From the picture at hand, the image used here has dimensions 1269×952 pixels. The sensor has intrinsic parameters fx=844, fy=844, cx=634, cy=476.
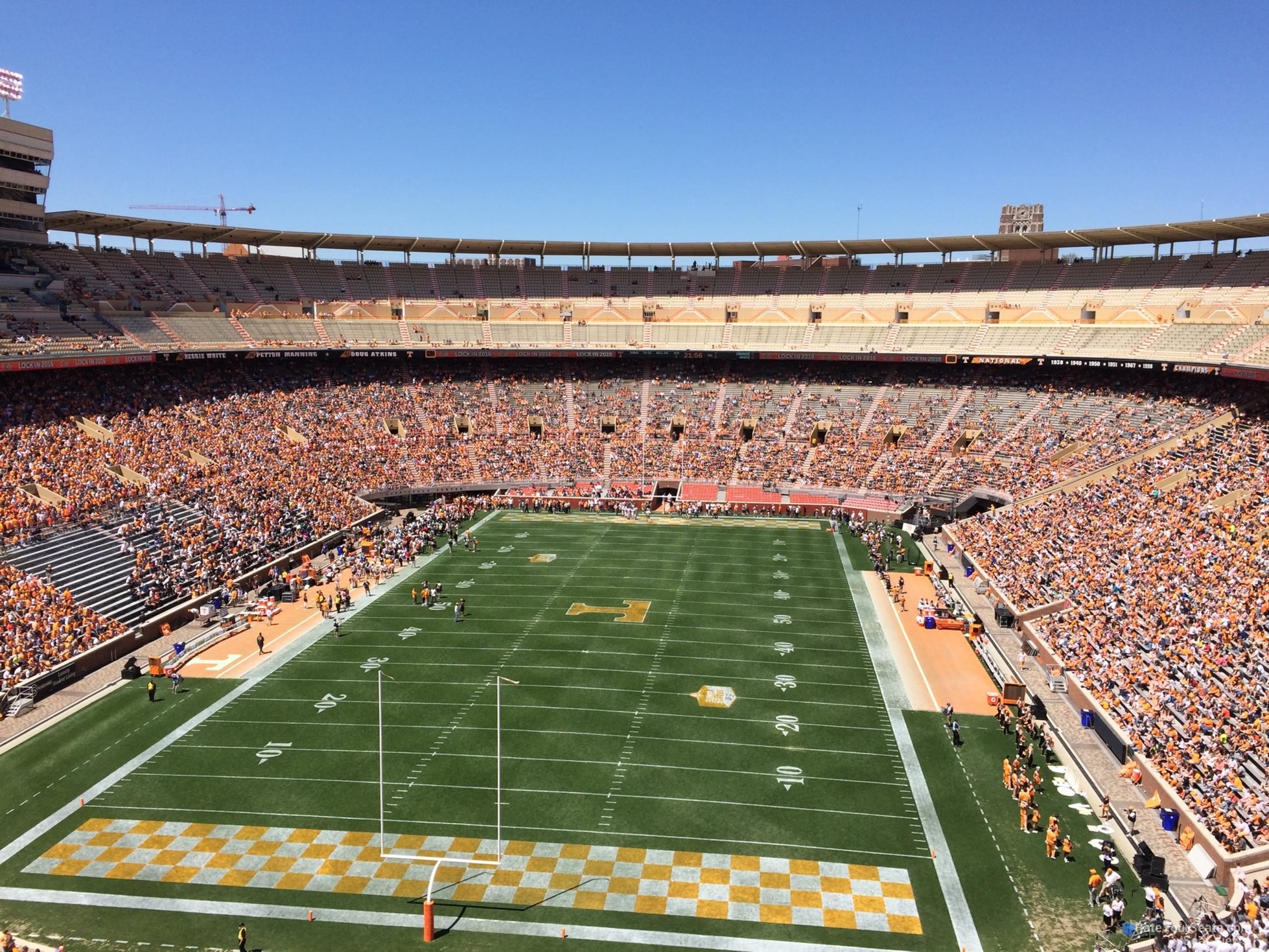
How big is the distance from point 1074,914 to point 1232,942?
2569 mm

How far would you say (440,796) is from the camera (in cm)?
1944

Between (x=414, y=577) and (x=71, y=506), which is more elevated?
(x=71, y=506)

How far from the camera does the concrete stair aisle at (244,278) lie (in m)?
58.6

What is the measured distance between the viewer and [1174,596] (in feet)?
82.2

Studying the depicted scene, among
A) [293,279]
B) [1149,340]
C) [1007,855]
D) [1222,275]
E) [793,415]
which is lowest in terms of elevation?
[1007,855]

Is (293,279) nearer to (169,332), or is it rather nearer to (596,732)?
(169,332)

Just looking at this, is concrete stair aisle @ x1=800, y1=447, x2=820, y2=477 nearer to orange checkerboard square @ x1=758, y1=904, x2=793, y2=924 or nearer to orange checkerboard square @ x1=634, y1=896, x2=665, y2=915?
orange checkerboard square @ x1=758, y1=904, x2=793, y2=924

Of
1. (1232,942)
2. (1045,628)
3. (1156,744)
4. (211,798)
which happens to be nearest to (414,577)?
(211,798)

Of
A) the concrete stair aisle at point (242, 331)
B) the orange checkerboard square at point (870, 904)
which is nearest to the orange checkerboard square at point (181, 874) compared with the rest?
the orange checkerboard square at point (870, 904)

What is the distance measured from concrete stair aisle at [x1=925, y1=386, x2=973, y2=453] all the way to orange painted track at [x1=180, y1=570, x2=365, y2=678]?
33.1 metres

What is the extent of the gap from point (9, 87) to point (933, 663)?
48388 mm

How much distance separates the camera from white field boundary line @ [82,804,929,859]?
17.5m

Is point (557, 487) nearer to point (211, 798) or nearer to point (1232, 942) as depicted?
point (211, 798)

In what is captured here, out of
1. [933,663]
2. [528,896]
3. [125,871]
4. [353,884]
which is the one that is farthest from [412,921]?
[933,663]
